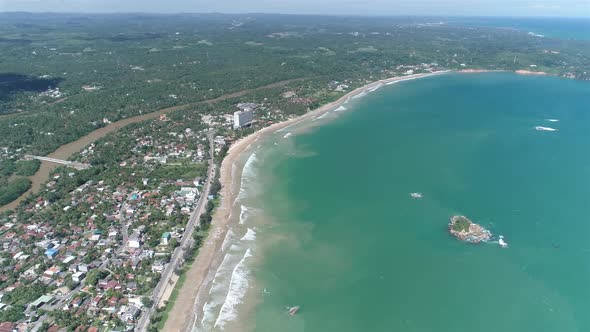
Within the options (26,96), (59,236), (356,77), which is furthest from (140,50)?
(59,236)

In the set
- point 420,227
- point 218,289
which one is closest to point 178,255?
point 218,289

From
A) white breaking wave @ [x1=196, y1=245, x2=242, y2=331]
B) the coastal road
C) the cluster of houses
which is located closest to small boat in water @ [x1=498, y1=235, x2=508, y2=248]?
white breaking wave @ [x1=196, y1=245, x2=242, y2=331]

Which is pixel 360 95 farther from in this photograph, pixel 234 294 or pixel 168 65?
pixel 234 294

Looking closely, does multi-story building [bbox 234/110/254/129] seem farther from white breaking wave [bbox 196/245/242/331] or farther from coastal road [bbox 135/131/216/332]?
white breaking wave [bbox 196/245/242/331]

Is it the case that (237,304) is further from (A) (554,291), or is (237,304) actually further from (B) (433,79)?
(B) (433,79)

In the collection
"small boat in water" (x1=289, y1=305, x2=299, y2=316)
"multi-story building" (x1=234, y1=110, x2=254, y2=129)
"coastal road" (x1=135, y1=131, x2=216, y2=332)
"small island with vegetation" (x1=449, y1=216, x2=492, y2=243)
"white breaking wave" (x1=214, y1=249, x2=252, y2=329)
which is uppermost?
"multi-story building" (x1=234, y1=110, x2=254, y2=129)
